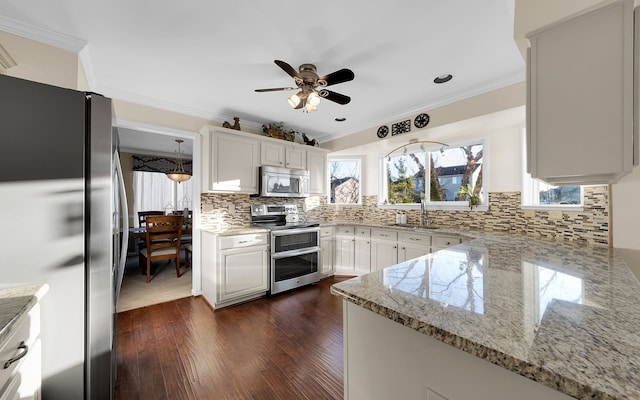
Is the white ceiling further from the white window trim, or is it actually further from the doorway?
the white window trim

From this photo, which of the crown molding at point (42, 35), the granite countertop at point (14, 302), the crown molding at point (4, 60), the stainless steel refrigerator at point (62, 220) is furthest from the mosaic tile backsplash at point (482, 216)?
the granite countertop at point (14, 302)

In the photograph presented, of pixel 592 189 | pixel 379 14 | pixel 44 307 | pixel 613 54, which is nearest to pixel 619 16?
pixel 613 54

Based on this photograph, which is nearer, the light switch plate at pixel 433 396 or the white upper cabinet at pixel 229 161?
the light switch plate at pixel 433 396

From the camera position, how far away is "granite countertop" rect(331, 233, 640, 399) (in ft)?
1.53

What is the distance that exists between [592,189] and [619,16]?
2106 mm

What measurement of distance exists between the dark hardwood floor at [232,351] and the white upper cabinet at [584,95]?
5.73 feet

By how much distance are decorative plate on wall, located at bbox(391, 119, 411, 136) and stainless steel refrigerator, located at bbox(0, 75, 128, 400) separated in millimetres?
2992

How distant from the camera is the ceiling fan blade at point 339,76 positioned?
5.91ft

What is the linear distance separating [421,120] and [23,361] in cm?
357

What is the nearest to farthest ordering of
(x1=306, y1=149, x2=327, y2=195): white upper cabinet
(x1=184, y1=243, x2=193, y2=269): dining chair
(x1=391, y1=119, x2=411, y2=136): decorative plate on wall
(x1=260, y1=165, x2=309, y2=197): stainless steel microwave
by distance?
(x1=391, y1=119, x2=411, y2=136): decorative plate on wall
(x1=260, y1=165, x2=309, y2=197): stainless steel microwave
(x1=306, y1=149, x2=327, y2=195): white upper cabinet
(x1=184, y1=243, x2=193, y2=269): dining chair

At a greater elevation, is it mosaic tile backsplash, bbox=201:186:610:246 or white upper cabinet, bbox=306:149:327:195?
white upper cabinet, bbox=306:149:327:195

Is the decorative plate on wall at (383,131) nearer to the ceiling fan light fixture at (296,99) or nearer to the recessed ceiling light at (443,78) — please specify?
the recessed ceiling light at (443,78)

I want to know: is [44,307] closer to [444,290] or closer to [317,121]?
[444,290]

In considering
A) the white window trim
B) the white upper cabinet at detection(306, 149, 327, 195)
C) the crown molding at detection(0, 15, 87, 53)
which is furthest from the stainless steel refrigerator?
the white window trim
